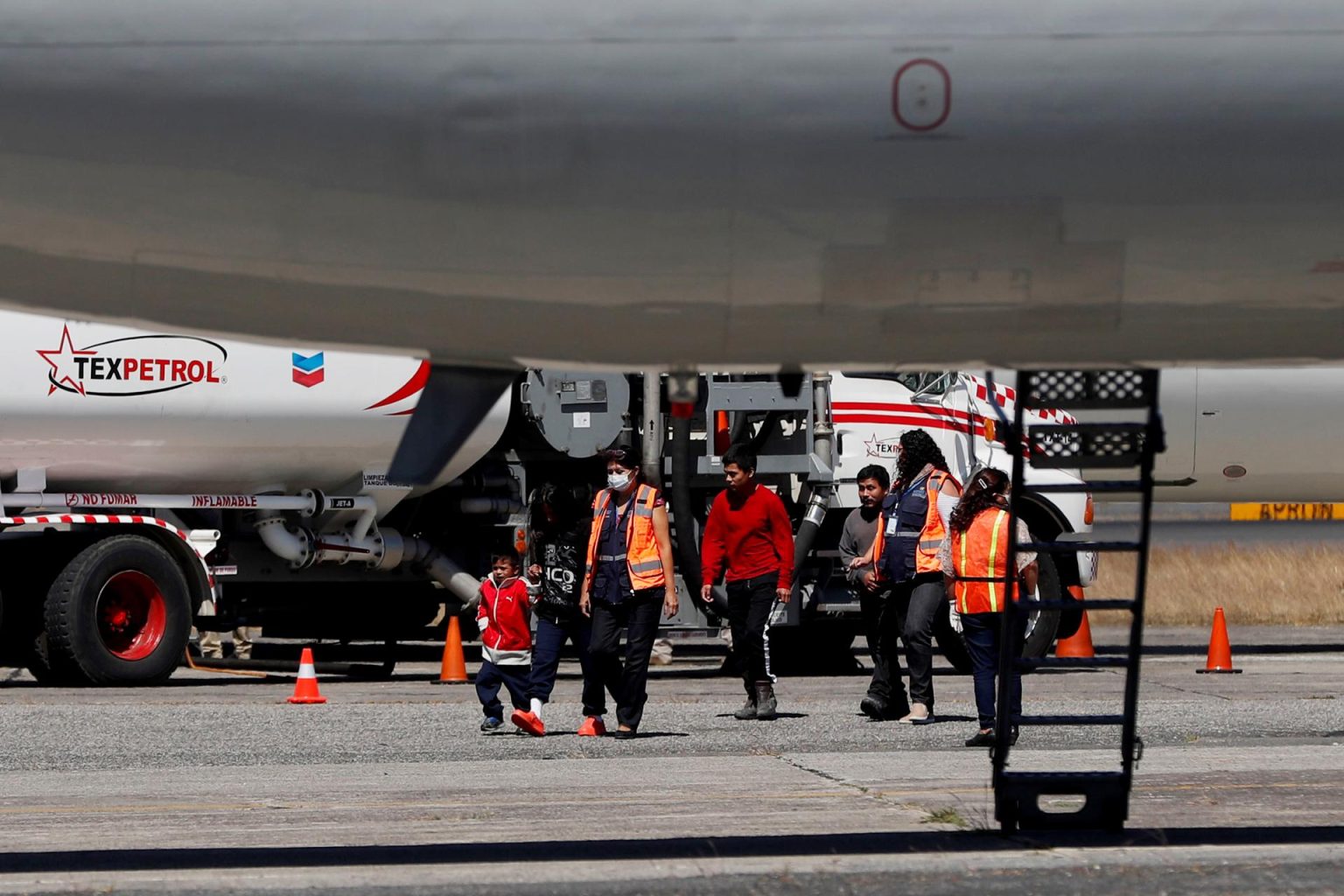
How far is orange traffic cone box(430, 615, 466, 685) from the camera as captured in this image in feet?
50.8

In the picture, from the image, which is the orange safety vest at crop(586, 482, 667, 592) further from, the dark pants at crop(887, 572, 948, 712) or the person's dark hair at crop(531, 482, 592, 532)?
the dark pants at crop(887, 572, 948, 712)

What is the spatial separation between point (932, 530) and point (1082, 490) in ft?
14.6

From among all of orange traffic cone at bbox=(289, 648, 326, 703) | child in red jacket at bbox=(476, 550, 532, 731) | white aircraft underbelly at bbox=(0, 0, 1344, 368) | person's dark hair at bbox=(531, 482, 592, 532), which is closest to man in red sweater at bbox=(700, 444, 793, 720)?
person's dark hair at bbox=(531, 482, 592, 532)

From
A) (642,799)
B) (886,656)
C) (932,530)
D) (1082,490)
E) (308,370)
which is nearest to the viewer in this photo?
(1082,490)

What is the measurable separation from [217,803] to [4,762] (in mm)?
2290

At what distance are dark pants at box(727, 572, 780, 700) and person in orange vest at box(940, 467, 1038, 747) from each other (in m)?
1.65

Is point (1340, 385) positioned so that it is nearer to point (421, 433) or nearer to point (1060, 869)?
point (1060, 869)

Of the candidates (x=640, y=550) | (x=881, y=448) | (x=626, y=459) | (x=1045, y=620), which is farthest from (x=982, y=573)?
(x=881, y=448)

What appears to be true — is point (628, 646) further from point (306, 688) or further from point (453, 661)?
point (453, 661)

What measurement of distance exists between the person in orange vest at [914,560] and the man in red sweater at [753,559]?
1.93ft

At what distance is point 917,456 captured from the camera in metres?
11.6

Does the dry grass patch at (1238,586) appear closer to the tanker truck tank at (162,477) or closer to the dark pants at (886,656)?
the tanker truck tank at (162,477)

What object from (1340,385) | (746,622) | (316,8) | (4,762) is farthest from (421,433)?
(1340,385)

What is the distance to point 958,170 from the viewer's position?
529 centimetres
